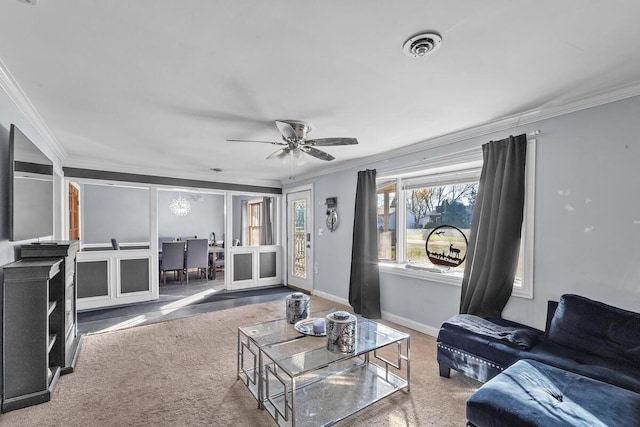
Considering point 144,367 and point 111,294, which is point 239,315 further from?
point 111,294

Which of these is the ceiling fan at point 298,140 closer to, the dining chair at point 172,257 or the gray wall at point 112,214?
the dining chair at point 172,257

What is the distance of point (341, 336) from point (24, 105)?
3037mm

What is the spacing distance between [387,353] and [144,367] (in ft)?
7.53

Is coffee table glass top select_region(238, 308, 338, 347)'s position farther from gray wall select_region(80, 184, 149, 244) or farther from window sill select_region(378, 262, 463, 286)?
gray wall select_region(80, 184, 149, 244)

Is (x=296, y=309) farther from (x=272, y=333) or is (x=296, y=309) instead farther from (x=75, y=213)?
(x=75, y=213)

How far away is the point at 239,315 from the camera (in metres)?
4.11

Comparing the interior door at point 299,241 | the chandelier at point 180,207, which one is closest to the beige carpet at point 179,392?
the interior door at point 299,241

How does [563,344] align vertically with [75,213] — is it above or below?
below

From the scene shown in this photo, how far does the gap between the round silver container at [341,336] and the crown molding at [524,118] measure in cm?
224

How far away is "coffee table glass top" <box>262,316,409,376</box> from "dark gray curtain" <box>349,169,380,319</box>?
60.3 inches

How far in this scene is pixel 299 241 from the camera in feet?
19.3

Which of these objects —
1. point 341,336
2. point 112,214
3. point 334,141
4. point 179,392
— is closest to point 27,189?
point 179,392

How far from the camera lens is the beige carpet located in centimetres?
196

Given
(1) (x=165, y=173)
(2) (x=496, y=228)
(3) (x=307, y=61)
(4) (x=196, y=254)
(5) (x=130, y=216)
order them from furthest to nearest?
1. (5) (x=130, y=216)
2. (4) (x=196, y=254)
3. (1) (x=165, y=173)
4. (2) (x=496, y=228)
5. (3) (x=307, y=61)
